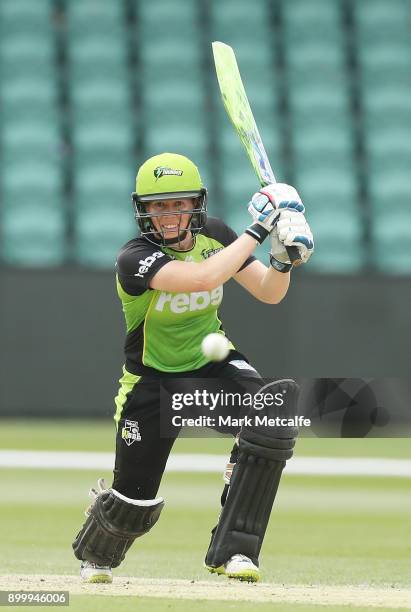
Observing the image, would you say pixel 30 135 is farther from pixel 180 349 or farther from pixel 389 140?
pixel 180 349

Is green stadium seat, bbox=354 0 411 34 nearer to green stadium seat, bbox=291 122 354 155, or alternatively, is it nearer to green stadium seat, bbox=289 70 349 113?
green stadium seat, bbox=289 70 349 113

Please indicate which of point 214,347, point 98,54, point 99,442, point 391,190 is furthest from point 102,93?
point 214,347

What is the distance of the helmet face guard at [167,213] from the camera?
5.03m

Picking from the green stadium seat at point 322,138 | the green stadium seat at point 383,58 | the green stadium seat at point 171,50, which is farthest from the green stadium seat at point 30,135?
the green stadium seat at point 383,58

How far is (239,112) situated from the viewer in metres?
5.35

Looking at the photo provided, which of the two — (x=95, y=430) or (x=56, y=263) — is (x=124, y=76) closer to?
(x=56, y=263)

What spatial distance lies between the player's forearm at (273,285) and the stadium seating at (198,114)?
753cm

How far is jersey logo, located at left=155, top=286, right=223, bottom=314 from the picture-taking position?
510 cm

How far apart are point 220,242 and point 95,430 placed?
651 centimetres

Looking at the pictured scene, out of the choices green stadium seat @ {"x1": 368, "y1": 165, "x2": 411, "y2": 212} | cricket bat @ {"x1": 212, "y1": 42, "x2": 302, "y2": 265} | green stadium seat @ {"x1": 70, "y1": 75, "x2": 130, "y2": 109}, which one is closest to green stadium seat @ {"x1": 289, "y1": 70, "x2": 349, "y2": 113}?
green stadium seat @ {"x1": 368, "y1": 165, "x2": 411, "y2": 212}

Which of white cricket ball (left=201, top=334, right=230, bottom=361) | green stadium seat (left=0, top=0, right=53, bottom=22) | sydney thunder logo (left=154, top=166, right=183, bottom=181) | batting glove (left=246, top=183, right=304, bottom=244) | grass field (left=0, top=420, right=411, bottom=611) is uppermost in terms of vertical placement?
green stadium seat (left=0, top=0, right=53, bottom=22)

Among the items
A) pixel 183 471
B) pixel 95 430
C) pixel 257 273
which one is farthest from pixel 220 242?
pixel 95 430

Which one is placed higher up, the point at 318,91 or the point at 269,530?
the point at 318,91

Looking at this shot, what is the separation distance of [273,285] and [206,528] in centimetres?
257
